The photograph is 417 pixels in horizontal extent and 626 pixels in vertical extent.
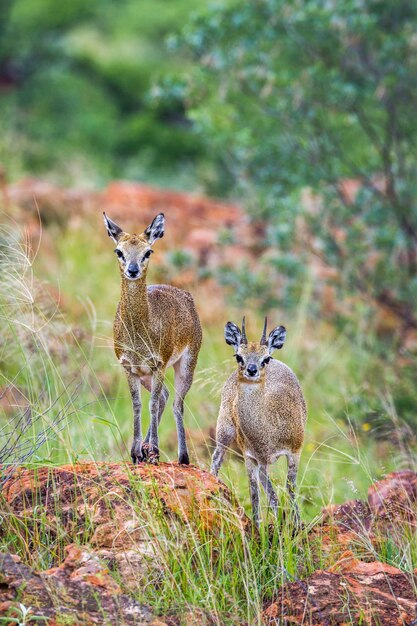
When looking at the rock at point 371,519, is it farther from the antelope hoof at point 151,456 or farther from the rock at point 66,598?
the rock at point 66,598

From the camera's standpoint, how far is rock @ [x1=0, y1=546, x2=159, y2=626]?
17.4 feet

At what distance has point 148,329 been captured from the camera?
5.97 meters

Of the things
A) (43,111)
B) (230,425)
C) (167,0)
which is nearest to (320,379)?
(230,425)

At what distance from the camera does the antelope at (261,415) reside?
6.23 metres

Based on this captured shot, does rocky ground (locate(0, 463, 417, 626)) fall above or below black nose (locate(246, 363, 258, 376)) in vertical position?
below

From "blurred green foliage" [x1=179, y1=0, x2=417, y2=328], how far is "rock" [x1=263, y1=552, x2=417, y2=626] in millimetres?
8266

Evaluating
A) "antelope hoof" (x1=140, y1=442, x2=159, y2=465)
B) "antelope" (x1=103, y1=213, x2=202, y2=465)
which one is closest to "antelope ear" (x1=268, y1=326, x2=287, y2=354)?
"antelope" (x1=103, y1=213, x2=202, y2=465)

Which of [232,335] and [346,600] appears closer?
[346,600]

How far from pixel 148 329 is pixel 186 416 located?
5.06m

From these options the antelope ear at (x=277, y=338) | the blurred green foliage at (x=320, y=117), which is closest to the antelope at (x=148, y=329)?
the antelope ear at (x=277, y=338)

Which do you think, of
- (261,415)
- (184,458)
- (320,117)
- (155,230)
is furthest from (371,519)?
(320,117)

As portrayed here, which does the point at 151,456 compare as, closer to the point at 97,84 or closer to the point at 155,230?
the point at 155,230

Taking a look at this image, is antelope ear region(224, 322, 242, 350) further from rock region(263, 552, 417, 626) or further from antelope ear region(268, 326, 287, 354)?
rock region(263, 552, 417, 626)

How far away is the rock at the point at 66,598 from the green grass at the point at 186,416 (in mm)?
232
